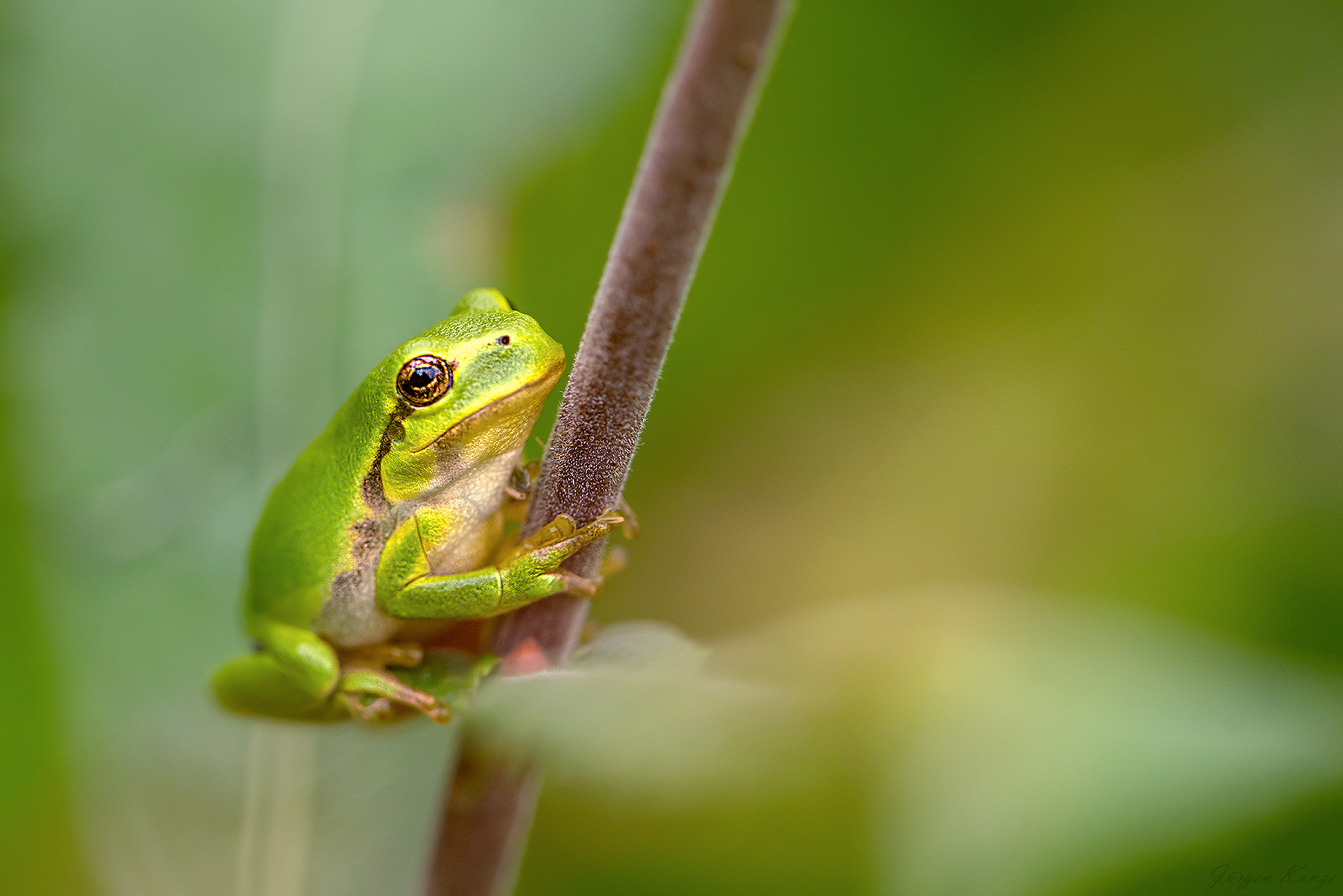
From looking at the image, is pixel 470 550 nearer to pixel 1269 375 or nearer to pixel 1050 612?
pixel 1050 612

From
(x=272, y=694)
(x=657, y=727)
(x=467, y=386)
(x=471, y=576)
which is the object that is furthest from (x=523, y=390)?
(x=657, y=727)

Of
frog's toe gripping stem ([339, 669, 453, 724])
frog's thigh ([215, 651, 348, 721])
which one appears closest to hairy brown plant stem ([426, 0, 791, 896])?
frog's toe gripping stem ([339, 669, 453, 724])

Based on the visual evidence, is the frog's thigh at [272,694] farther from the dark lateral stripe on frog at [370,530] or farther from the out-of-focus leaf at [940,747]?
the out-of-focus leaf at [940,747]

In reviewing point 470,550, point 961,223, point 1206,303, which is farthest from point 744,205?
point 1206,303

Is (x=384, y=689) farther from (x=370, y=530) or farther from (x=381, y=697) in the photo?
(x=370, y=530)

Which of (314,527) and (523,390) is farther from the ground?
(523,390)

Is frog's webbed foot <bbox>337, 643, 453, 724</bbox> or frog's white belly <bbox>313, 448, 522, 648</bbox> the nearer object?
frog's webbed foot <bbox>337, 643, 453, 724</bbox>

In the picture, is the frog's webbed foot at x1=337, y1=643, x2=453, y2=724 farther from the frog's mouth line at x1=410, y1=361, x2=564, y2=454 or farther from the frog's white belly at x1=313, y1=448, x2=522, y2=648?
the frog's mouth line at x1=410, y1=361, x2=564, y2=454
